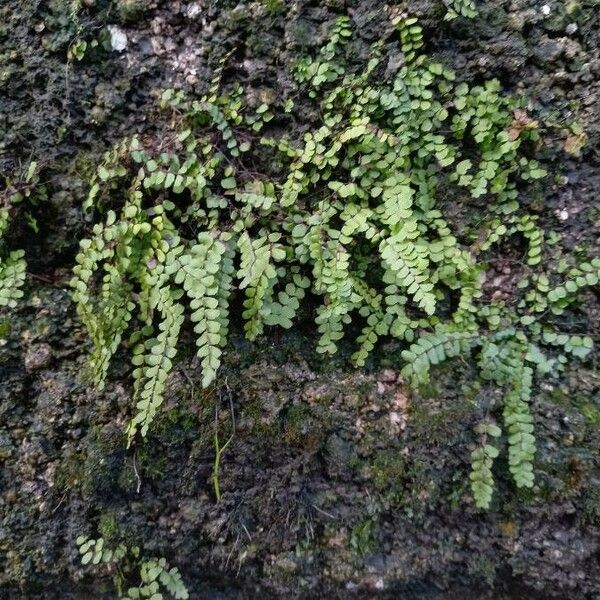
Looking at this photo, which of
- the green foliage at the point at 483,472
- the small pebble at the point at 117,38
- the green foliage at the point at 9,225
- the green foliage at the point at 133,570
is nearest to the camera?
the green foliage at the point at 483,472

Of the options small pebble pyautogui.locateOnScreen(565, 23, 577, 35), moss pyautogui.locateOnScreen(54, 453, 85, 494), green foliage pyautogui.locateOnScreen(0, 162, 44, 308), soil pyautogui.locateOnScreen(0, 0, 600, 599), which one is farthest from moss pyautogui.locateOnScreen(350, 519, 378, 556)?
small pebble pyautogui.locateOnScreen(565, 23, 577, 35)

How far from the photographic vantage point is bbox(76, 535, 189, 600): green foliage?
2379mm

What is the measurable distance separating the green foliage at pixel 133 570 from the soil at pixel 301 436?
59mm

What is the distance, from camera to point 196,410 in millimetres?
2479

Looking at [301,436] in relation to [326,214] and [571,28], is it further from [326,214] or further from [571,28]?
[571,28]

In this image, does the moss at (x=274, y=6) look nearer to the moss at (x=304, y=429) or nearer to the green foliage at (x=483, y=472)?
the moss at (x=304, y=429)

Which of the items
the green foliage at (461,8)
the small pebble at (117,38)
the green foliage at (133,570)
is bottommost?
the green foliage at (133,570)

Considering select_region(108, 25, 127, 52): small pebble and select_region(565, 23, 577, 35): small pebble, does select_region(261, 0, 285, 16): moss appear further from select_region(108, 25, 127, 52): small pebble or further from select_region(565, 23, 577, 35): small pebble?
select_region(565, 23, 577, 35): small pebble

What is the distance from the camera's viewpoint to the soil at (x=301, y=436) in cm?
239

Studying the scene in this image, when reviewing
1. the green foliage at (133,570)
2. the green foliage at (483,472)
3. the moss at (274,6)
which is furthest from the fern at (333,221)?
the green foliage at (133,570)

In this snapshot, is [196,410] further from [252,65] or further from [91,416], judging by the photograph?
[252,65]

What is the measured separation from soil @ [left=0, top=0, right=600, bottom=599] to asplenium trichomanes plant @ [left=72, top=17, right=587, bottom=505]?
6.1 inches

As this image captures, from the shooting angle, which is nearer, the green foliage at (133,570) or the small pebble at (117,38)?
the green foliage at (133,570)

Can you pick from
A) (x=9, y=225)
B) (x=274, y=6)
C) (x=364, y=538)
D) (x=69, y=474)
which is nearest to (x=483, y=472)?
(x=364, y=538)
